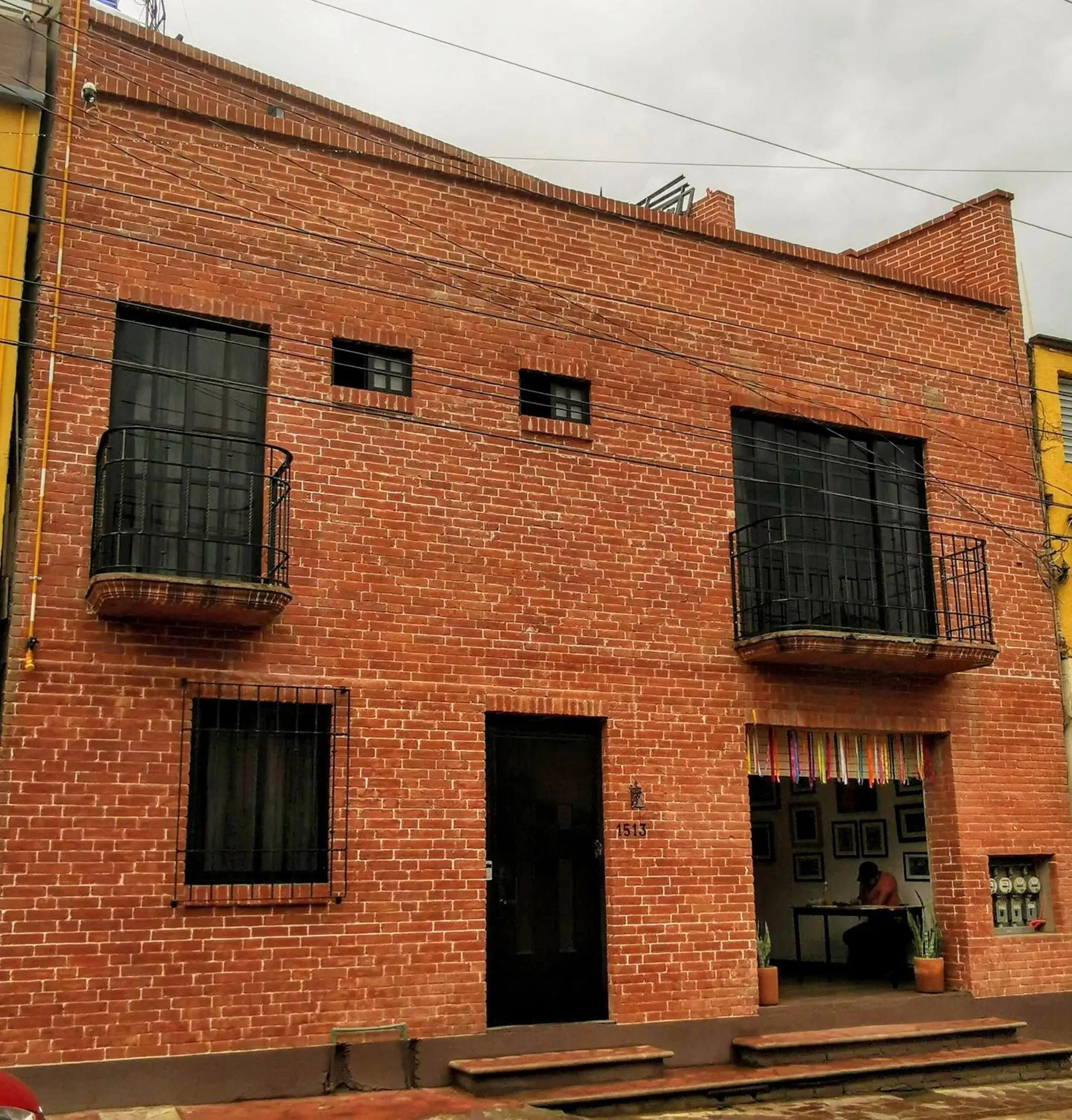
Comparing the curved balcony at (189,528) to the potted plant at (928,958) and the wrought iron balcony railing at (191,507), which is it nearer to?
the wrought iron balcony railing at (191,507)

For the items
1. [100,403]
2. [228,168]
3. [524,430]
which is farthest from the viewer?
[524,430]

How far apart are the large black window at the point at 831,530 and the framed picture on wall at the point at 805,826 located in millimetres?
4320

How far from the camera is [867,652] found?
12.0 metres

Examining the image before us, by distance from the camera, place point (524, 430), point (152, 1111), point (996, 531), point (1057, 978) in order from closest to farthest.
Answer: point (152, 1111), point (524, 430), point (1057, 978), point (996, 531)

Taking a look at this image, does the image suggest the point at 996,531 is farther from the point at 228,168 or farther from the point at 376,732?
the point at 228,168

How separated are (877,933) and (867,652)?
13.8ft

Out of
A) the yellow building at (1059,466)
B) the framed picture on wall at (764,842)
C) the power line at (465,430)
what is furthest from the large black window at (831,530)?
the framed picture on wall at (764,842)

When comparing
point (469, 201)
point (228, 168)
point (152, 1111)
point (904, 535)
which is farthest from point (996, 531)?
point (152, 1111)

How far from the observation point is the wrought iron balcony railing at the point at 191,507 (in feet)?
31.3

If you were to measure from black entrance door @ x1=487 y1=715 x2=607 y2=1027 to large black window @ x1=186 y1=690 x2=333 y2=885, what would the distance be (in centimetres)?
161

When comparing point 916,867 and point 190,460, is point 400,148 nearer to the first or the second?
point 190,460

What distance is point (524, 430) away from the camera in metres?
11.6

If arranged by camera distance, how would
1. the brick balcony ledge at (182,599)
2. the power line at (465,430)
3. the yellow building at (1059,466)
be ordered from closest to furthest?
1. the brick balcony ledge at (182,599)
2. the power line at (465,430)
3. the yellow building at (1059,466)

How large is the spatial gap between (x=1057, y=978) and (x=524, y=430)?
7740 millimetres
